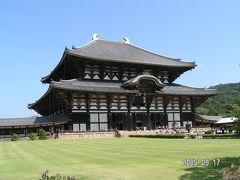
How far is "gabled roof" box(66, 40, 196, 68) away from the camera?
44.6 meters

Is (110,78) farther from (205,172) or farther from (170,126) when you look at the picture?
(205,172)

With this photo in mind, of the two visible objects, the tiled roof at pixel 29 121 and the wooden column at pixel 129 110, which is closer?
the tiled roof at pixel 29 121

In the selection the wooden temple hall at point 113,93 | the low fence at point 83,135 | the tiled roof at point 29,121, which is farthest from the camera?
the wooden temple hall at point 113,93

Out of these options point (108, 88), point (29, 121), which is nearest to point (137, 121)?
point (108, 88)

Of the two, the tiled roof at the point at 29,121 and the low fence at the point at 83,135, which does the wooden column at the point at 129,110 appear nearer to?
the low fence at the point at 83,135

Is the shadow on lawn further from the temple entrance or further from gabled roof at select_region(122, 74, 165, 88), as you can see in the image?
the temple entrance

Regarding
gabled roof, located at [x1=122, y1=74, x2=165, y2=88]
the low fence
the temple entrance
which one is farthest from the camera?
the temple entrance

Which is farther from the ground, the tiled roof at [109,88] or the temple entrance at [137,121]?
the tiled roof at [109,88]

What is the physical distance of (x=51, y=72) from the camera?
172 ft

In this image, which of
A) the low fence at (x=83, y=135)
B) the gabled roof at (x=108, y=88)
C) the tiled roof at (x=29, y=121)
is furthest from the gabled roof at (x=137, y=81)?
the tiled roof at (x=29, y=121)

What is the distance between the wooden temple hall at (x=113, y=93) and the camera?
40.7m

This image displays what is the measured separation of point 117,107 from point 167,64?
1269cm

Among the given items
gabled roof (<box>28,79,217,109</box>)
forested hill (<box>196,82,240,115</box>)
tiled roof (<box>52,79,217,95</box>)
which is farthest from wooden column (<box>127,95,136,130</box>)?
forested hill (<box>196,82,240,115</box>)

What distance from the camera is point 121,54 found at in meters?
50.1
